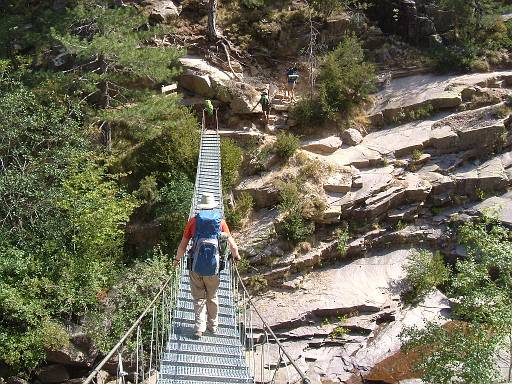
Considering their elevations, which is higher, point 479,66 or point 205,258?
point 205,258

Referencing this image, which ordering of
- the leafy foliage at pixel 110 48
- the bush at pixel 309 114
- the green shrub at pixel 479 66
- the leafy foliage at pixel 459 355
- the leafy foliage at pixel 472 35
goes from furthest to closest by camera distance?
the leafy foliage at pixel 472 35 < the green shrub at pixel 479 66 < the bush at pixel 309 114 < the leafy foliage at pixel 110 48 < the leafy foliage at pixel 459 355

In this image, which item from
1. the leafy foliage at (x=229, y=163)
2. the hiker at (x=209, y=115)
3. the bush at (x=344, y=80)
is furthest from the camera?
the bush at (x=344, y=80)

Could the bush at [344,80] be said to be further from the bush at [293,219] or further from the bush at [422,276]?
the bush at [422,276]

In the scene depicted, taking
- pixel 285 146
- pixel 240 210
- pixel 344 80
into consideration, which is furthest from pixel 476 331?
pixel 344 80

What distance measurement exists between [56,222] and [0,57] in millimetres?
5350

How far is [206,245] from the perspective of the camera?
573cm

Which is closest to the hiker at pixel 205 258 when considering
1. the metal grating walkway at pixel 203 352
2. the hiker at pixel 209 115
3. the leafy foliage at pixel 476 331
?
the metal grating walkway at pixel 203 352

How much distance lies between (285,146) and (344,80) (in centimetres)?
314

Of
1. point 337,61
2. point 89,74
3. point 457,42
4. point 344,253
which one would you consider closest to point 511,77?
point 457,42

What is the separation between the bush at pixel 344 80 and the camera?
1456 centimetres

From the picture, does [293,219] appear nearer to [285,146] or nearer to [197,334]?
[285,146]

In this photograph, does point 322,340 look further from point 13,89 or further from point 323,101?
point 13,89

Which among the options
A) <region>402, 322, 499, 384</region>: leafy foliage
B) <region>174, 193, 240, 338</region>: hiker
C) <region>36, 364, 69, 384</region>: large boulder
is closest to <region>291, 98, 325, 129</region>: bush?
<region>402, 322, 499, 384</region>: leafy foliage

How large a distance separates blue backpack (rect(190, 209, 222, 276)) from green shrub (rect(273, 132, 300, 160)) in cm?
742
